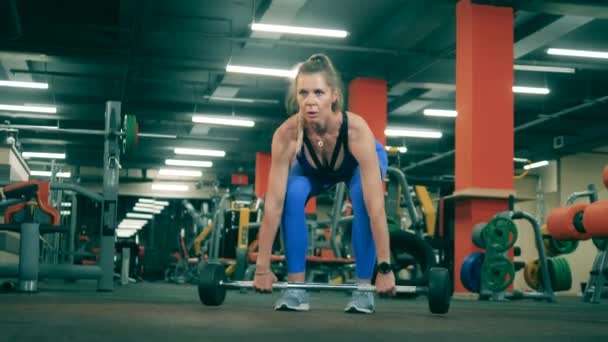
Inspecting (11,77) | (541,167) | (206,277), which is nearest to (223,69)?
(11,77)

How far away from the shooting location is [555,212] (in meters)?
5.20

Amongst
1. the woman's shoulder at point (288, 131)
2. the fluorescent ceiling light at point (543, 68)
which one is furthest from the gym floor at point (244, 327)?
the fluorescent ceiling light at point (543, 68)

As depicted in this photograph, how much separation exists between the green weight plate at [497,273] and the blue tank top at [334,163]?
3.33 meters

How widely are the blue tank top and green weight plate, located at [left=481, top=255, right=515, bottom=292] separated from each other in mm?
3333

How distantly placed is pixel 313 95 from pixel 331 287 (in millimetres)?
649

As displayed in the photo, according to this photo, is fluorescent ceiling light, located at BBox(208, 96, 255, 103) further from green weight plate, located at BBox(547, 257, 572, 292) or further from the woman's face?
the woman's face

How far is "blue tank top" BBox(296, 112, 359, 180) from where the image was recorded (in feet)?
9.08

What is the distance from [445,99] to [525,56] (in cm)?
265

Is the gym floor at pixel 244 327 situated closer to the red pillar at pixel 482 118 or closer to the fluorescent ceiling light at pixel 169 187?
the red pillar at pixel 482 118

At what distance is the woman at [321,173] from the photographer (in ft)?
8.82

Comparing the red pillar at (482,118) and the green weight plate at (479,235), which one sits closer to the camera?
the green weight plate at (479,235)

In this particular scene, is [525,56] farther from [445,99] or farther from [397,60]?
[445,99]

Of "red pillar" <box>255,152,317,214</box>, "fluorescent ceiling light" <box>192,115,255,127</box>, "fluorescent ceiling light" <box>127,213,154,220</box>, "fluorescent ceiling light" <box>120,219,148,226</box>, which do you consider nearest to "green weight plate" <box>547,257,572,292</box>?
"fluorescent ceiling light" <box>192,115,255,127</box>

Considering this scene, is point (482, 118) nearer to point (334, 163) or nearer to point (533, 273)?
point (533, 273)
